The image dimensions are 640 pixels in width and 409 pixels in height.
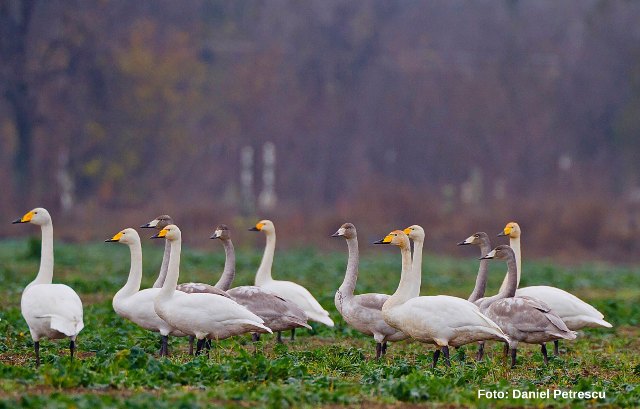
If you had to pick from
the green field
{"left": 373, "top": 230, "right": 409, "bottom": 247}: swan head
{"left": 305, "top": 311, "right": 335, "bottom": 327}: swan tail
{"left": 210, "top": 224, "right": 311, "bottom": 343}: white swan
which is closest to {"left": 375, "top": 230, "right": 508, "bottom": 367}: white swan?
the green field

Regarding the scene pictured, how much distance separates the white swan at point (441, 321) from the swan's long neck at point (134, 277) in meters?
2.95

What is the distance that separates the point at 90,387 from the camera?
22.6 ft

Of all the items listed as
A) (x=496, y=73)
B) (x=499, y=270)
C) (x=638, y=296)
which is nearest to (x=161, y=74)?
(x=496, y=73)

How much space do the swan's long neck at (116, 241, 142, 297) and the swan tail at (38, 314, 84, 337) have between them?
1.56 meters

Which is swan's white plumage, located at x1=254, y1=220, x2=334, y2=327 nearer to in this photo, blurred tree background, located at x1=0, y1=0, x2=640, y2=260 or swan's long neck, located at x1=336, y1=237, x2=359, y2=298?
swan's long neck, located at x1=336, y1=237, x2=359, y2=298

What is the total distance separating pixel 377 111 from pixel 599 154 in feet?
42.6

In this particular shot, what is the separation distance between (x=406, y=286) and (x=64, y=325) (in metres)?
3.59

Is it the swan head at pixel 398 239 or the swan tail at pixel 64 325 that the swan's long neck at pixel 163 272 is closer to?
the swan tail at pixel 64 325

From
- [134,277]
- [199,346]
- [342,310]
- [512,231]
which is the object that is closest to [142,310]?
[134,277]

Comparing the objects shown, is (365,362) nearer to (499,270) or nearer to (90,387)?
(90,387)

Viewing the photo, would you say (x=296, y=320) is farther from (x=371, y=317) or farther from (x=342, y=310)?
(x=371, y=317)

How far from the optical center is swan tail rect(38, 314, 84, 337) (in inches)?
322

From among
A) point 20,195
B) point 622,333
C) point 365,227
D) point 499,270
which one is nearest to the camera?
point 622,333

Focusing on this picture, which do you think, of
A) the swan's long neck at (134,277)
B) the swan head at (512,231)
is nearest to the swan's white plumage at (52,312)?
the swan's long neck at (134,277)
